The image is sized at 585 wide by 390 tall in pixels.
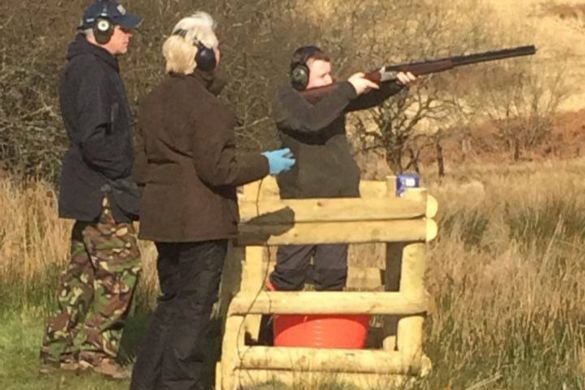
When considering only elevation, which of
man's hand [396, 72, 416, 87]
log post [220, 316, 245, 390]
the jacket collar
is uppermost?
man's hand [396, 72, 416, 87]

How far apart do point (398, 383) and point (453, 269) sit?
8.97 ft

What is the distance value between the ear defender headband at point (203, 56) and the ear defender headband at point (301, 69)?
1.11m

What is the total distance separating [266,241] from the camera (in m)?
5.55

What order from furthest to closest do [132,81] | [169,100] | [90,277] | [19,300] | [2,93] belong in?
[132,81], [2,93], [19,300], [90,277], [169,100]

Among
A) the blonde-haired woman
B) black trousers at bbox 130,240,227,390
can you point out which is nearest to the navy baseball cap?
the blonde-haired woman

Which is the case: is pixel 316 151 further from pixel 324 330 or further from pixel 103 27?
pixel 103 27

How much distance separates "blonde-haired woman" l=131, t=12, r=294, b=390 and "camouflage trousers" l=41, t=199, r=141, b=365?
1.92 feet

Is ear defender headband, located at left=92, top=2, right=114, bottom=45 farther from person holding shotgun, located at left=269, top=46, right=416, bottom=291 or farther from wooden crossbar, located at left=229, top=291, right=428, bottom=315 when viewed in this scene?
wooden crossbar, located at left=229, top=291, right=428, bottom=315

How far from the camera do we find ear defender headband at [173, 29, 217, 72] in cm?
519

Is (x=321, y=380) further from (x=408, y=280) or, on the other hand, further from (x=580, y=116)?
(x=580, y=116)

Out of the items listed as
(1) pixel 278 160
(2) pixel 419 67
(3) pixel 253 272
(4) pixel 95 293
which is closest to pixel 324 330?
(3) pixel 253 272

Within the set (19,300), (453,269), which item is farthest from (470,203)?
(19,300)

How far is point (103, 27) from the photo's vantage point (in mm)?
5836

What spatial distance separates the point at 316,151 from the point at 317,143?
2.0 inches
